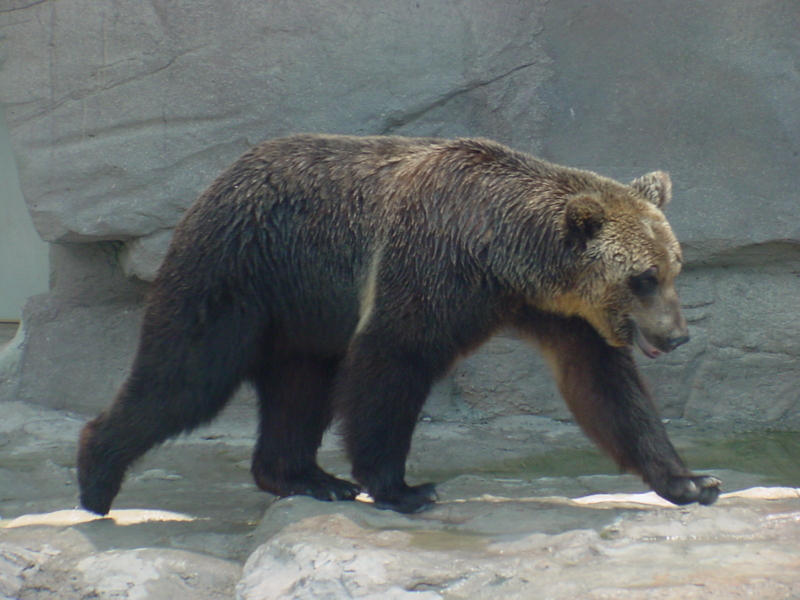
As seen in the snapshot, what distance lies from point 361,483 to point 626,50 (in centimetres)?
415

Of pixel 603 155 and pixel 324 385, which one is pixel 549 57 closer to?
pixel 603 155

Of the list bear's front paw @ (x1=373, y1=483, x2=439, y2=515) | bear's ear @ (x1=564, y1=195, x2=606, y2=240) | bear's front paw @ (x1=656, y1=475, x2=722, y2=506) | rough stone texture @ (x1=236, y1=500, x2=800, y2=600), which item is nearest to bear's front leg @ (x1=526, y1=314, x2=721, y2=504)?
bear's front paw @ (x1=656, y1=475, x2=722, y2=506)

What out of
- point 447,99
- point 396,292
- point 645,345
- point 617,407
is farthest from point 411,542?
point 447,99

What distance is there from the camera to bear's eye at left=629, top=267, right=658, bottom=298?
4.21 meters

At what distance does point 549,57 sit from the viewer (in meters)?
6.98

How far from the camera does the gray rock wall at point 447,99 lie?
688 centimetres

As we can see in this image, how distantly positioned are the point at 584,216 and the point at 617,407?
0.98 metres

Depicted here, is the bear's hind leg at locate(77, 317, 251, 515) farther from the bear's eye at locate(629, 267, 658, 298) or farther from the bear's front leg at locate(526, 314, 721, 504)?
the bear's eye at locate(629, 267, 658, 298)

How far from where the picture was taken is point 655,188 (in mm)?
4629

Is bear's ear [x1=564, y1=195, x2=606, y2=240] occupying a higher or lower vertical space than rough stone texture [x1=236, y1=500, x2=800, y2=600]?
higher

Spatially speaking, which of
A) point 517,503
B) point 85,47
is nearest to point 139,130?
point 85,47

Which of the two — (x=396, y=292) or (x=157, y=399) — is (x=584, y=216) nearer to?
(x=396, y=292)

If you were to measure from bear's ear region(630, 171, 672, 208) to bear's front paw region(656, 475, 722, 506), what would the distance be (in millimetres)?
1371

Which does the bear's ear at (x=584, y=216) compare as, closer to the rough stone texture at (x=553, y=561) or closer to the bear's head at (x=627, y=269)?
the bear's head at (x=627, y=269)
